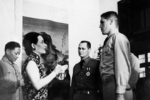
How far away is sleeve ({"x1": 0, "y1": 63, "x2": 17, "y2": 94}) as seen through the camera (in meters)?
1.74

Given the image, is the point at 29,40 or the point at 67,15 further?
the point at 67,15

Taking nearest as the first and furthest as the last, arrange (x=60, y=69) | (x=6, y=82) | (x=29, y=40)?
(x=6, y=82) → (x=29, y=40) → (x=60, y=69)

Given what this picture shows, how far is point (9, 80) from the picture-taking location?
1.77 metres

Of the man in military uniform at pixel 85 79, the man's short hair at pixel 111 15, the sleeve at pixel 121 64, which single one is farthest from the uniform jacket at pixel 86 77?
the man's short hair at pixel 111 15

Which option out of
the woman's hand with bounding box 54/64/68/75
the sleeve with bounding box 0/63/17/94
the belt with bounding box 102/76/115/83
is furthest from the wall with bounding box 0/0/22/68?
the belt with bounding box 102/76/115/83

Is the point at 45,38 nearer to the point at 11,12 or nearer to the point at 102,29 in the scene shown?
the point at 11,12

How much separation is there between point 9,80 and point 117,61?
840 millimetres

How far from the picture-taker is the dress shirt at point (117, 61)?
6.34 feet

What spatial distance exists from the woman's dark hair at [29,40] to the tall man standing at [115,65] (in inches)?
22.5

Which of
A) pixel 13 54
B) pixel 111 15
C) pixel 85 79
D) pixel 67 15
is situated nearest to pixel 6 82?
pixel 13 54

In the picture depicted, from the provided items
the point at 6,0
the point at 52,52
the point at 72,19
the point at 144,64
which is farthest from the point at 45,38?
the point at 144,64

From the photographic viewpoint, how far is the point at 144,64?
2.11m

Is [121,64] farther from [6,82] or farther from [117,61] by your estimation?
[6,82]

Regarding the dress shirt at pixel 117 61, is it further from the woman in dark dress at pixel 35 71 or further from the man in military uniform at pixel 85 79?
the woman in dark dress at pixel 35 71
